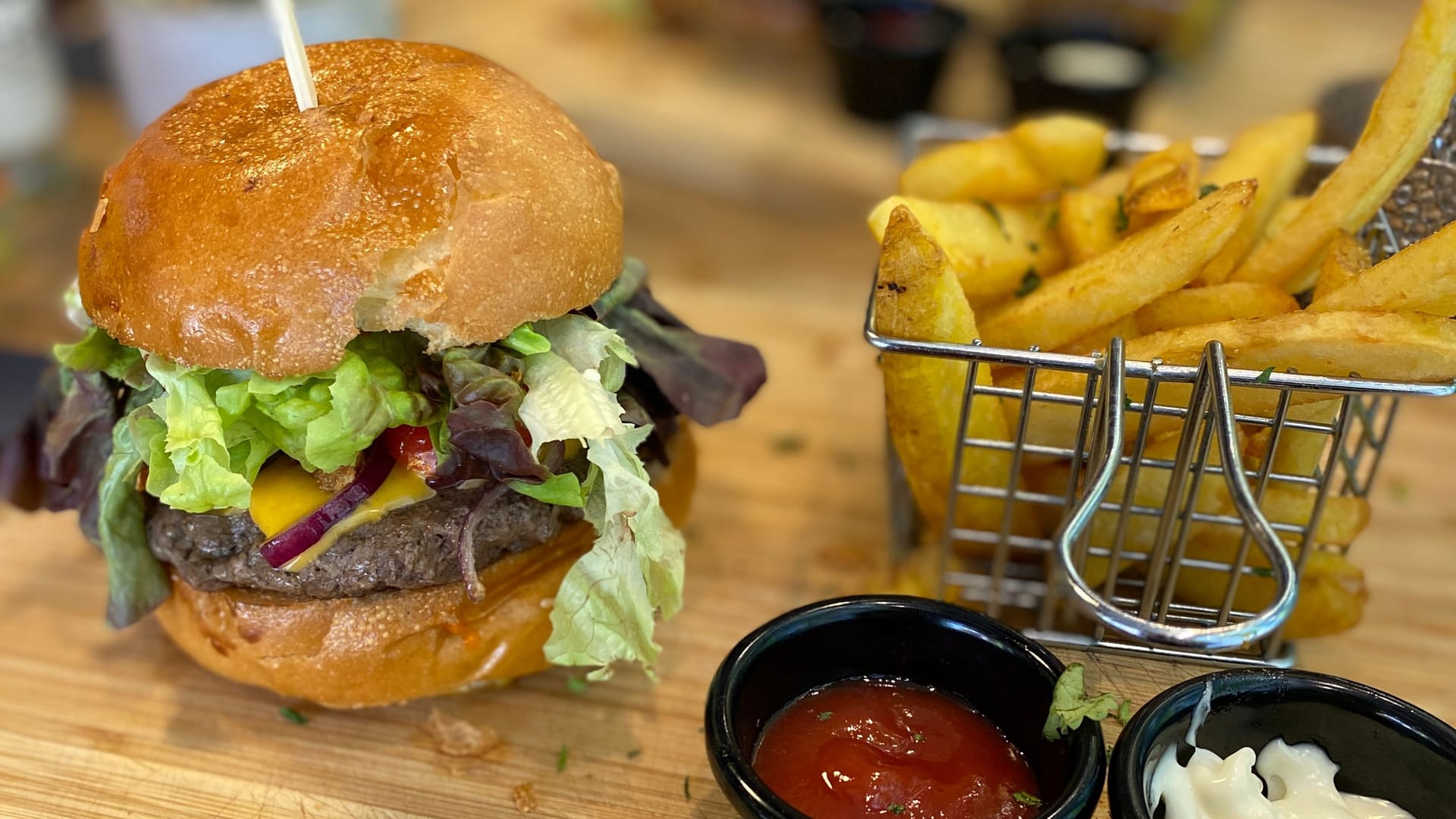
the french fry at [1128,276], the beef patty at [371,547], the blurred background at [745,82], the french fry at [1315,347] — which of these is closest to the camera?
the french fry at [1315,347]

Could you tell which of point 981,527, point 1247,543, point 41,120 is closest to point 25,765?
point 981,527

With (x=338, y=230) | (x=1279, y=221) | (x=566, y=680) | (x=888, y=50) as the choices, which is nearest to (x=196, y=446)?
(x=338, y=230)

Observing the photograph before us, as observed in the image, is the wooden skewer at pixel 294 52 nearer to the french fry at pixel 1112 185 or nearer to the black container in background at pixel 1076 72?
the french fry at pixel 1112 185

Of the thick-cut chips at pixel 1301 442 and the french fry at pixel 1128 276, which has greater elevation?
the french fry at pixel 1128 276

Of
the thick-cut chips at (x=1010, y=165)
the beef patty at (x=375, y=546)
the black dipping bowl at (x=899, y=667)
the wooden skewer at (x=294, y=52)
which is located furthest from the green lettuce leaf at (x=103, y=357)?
the thick-cut chips at (x=1010, y=165)

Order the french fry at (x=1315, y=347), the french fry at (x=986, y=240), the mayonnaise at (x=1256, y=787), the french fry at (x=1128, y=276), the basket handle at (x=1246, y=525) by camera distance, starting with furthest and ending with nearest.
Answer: the french fry at (x=986, y=240)
the french fry at (x=1128, y=276)
the french fry at (x=1315, y=347)
the mayonnaise at (x=1256, y=787)
the basket handle at (x=1246, y=525)

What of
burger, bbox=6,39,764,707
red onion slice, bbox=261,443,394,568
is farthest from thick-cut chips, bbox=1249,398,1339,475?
red onion slice, bbox=261,443,394,568
